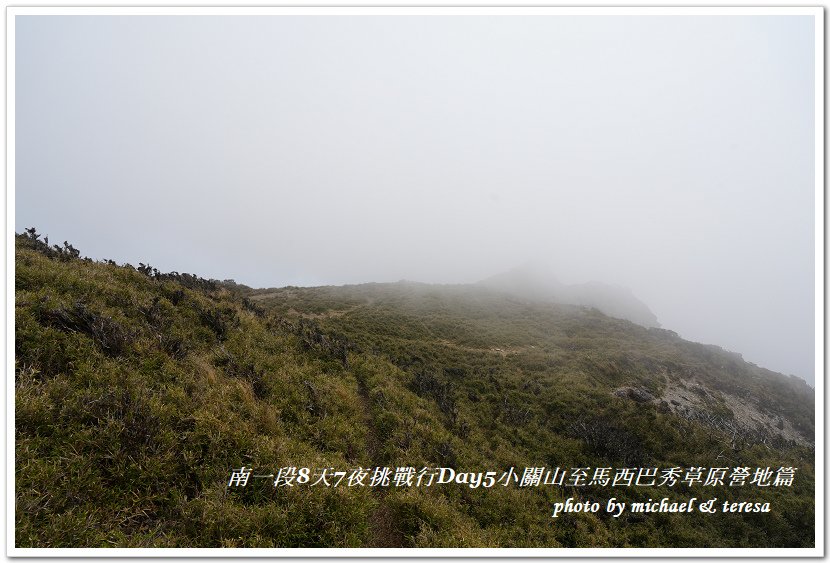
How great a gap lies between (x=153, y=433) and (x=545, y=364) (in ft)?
70.4

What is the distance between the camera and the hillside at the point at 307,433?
17.0 feet

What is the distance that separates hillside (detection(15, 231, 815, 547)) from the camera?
5.18m

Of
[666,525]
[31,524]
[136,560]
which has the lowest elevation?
[666,525]

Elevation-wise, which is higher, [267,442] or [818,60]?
[818,60]

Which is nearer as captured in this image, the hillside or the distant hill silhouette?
the hillside

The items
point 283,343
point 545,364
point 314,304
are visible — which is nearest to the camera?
point 283,343

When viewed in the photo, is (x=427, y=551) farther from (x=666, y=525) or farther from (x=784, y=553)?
(x=666, y=525)

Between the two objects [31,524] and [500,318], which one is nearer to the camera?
[31,524]

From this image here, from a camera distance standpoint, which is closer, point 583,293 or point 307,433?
point 307,433

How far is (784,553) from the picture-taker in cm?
682

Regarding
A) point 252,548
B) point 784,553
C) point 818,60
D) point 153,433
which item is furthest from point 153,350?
point 818,60

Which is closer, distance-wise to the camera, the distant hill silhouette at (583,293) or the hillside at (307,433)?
the hillside at (307,433)

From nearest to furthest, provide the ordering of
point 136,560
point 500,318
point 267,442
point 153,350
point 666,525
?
point 136,560 → point 267,442 → point 153,350 → point 666,525 → point 500,318

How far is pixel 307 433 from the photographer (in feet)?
26.9
